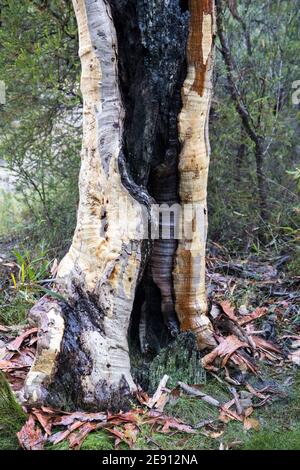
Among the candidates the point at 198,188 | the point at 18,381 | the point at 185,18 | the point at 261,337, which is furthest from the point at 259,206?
the point at 18,381

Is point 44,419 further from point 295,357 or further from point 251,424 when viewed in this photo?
point 295,357

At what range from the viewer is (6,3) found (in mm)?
5141

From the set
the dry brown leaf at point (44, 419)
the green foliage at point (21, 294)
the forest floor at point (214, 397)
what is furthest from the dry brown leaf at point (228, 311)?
the dry brown leaf at point (44, 419)

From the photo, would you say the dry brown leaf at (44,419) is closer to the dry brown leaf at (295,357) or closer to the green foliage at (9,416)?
the green foliage at (9,416)

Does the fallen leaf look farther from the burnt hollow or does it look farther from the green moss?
the green moss

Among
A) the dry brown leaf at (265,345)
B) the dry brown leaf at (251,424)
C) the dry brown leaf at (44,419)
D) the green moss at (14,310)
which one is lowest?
the dry brown leaf at (251,424)

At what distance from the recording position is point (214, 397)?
312 centimetres

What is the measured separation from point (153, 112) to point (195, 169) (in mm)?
444

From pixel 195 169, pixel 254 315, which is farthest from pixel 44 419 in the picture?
pixel 254 315

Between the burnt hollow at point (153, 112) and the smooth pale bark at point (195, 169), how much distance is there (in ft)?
0.16

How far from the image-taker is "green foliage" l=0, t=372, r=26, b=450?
2.62 meters

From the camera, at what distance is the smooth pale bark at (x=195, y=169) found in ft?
10.1

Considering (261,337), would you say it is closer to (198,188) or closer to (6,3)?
(198,188)

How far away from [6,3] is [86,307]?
370 cm
